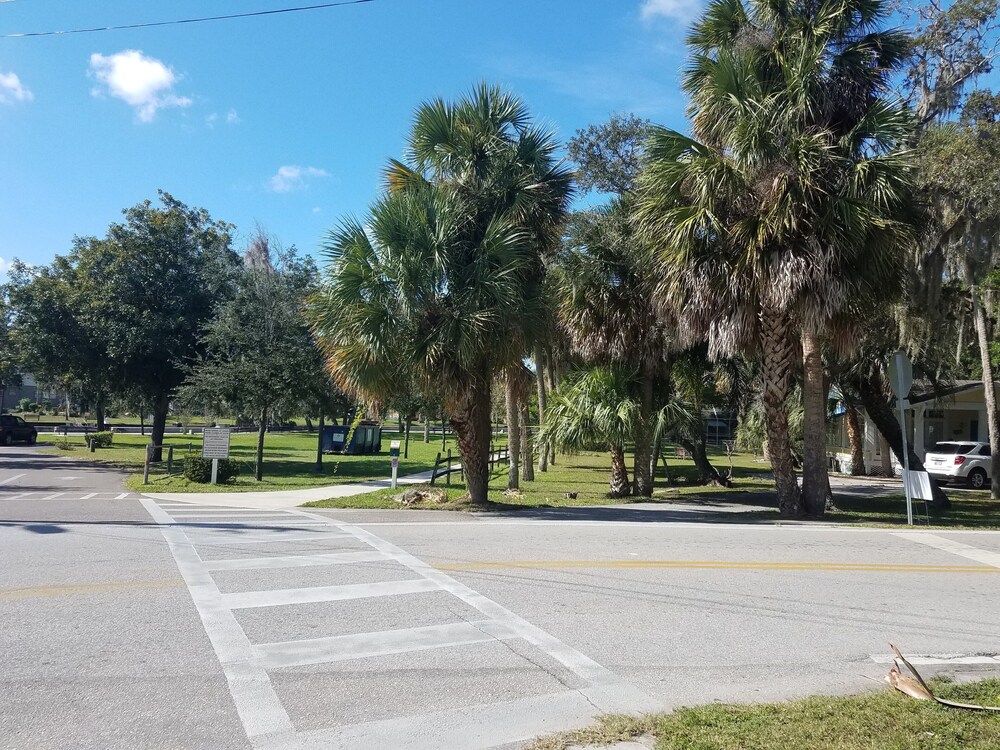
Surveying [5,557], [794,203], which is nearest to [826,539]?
[794,203]

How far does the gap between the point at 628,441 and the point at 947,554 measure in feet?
31.0

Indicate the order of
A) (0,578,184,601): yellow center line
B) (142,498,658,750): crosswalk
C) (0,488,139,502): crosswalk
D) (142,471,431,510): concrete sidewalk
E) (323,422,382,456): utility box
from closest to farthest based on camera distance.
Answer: (142,498,658,750): crosswalk < (0,578,184,601): yellow center line < (142,471,431,510): concrete sidewalk < (0,488,139,502): crosswalk < (323,422,382,456): utility box

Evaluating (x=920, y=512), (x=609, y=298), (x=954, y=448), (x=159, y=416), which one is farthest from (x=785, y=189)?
(x=159, y=416)

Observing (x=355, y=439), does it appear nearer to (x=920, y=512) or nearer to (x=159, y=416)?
(x=159, y=416)

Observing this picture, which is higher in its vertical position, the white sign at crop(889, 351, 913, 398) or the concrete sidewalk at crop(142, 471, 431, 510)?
the white sign at crop(889, 351, 913, 398)

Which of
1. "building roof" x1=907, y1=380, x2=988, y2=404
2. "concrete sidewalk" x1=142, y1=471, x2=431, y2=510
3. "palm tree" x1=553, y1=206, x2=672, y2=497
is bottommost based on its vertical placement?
"concrete sidewalk" x1=142, y1=471, x2=431, y2=510

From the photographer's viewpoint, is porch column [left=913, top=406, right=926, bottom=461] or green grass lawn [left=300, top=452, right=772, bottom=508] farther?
porch column [left=913, top=406, right=926, bottom=461]

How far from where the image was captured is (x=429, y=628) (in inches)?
266

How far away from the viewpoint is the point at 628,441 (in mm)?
20094

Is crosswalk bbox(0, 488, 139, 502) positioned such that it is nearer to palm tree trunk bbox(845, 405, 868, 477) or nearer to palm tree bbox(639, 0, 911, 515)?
palm tree bbox(639, 0, 911, 515)

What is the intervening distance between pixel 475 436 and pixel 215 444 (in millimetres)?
8269

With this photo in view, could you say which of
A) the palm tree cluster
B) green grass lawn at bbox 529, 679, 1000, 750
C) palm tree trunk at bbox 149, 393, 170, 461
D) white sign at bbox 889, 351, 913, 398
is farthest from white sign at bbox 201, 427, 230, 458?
green grass lawn at bbox 529, 679, 1000, 750

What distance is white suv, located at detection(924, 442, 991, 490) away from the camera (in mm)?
25797

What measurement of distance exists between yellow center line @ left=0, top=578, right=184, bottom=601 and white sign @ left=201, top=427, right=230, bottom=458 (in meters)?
13.1
